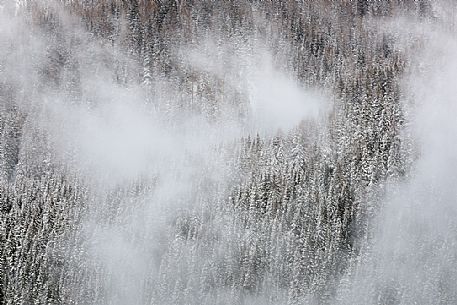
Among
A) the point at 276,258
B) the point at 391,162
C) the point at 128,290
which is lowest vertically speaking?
the point at 128,290

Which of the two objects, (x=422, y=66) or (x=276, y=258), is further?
(x=422, y=66)

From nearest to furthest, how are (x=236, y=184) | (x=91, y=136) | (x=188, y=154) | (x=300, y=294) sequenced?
(x=300, y=294) < (x=236, y=184) < (x=188, y=154) < (x=91, y=136)

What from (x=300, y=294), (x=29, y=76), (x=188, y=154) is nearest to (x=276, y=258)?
(x=300, y=294)

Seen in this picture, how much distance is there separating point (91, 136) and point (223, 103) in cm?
4140

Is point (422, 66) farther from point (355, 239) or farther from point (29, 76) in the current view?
point (29, 76)

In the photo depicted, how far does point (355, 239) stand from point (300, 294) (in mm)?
20223

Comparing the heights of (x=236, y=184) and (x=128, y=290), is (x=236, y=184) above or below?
above

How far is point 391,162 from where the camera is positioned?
140250 mm

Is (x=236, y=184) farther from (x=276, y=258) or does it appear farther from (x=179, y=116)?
(x=179, y=116)

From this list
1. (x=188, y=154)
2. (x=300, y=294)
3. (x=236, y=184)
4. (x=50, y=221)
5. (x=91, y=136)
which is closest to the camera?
(x=300, y=294)

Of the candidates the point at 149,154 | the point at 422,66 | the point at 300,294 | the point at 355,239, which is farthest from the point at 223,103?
the point at 300,294

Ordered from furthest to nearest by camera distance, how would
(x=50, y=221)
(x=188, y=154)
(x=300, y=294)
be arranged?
(x=188, y=154), (x=50, y=221), (x=300, y=294)

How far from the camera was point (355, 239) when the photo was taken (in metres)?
121

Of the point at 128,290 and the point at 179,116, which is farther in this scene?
the point at 179,116
